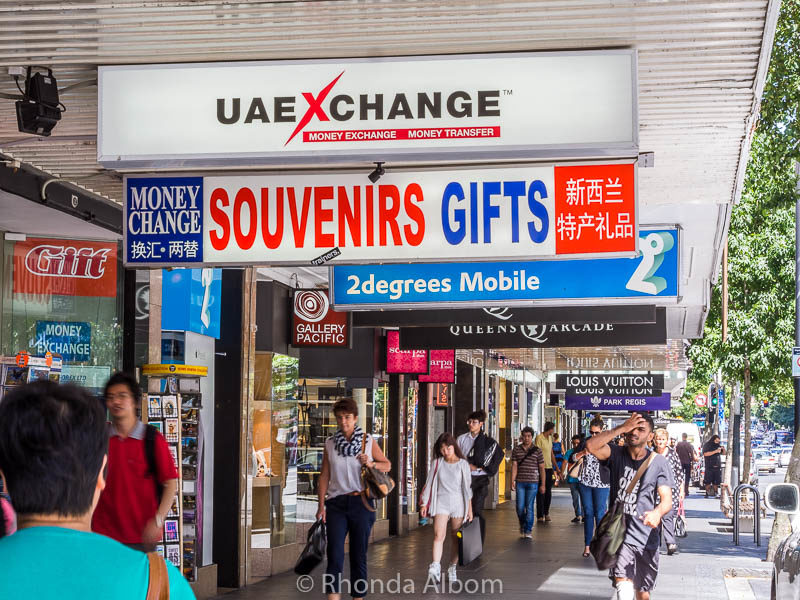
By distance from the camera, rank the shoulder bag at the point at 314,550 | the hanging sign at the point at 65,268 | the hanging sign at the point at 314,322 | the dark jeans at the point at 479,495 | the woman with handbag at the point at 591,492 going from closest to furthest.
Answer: the hanging sign at the point at 65,268
the shoulder bag at the point at 314,550
the hanging sign at the point at 314,322
the dark jeans at the point at 479,495
the woman with handbag at the point at 591,492

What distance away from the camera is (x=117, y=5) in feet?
17.2

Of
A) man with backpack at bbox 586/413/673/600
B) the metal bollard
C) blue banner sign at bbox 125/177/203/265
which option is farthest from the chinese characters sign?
the metal bollard

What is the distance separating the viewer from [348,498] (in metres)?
9.48

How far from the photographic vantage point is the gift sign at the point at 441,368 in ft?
65.1

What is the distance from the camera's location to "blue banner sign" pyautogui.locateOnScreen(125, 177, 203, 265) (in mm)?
6500

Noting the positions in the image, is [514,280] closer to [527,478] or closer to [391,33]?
[391,33]

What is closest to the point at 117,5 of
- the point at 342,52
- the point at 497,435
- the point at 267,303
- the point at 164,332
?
the point at 342,52

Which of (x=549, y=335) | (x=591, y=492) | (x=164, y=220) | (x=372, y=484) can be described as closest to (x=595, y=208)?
(x=164, y=220)

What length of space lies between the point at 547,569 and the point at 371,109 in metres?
9.49

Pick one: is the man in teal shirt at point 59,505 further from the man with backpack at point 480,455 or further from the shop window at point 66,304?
the man with backpack at point 480,455

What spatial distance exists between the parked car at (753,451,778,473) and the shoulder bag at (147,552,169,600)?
54.0 m

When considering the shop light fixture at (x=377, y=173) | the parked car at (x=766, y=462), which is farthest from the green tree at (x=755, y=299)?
the parked car at (x=766, y=462)

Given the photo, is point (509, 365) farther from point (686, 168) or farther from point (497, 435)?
point (686, 168)

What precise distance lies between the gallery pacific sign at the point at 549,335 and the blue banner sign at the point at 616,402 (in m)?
14.3
